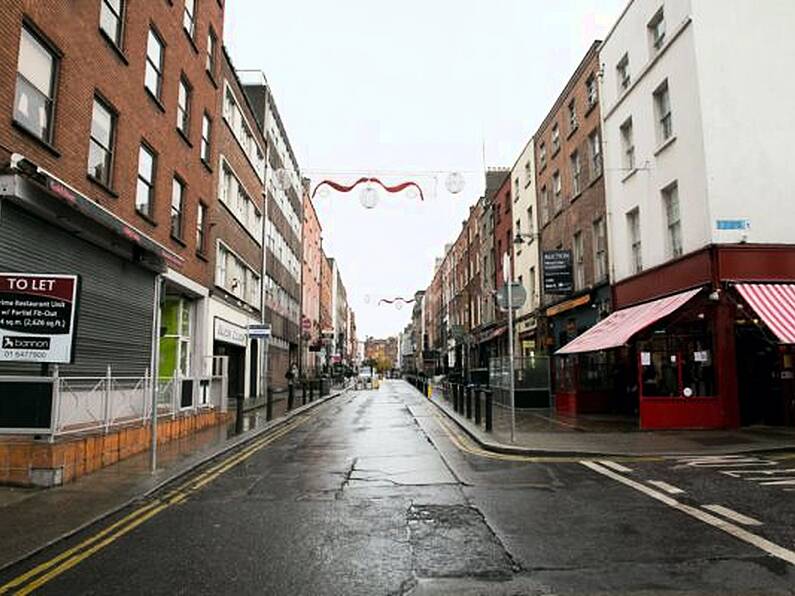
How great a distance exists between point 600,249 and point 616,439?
35.0 ft

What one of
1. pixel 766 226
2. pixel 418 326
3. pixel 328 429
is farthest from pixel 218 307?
pixel 418 326

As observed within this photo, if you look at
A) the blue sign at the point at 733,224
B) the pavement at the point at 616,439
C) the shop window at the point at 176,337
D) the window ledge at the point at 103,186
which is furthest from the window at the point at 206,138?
the blue sign at the point at 733,224

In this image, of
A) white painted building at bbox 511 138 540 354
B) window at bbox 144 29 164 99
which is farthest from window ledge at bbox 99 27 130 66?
white painted building at bbox 511 138 540 354

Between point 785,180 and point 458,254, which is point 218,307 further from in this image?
point 458,254

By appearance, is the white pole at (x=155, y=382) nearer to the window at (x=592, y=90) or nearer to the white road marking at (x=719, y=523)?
the white road marking at (x=719, y=523)

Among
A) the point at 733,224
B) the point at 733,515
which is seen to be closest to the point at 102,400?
the point at 733,515

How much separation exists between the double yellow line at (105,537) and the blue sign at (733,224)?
11893 millimetres

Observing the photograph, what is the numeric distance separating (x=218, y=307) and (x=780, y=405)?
18177 mm

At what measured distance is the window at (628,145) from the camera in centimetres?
2042

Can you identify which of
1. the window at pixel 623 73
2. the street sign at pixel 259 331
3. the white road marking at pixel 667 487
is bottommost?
the white road marking at pixel 667 487

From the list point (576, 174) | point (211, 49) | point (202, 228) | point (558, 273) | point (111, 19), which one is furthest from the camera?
point (576, 174)

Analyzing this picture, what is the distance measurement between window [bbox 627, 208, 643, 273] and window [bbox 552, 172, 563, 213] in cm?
668

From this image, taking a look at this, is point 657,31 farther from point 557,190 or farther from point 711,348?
point 557,190

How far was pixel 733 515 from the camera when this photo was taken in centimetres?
712
